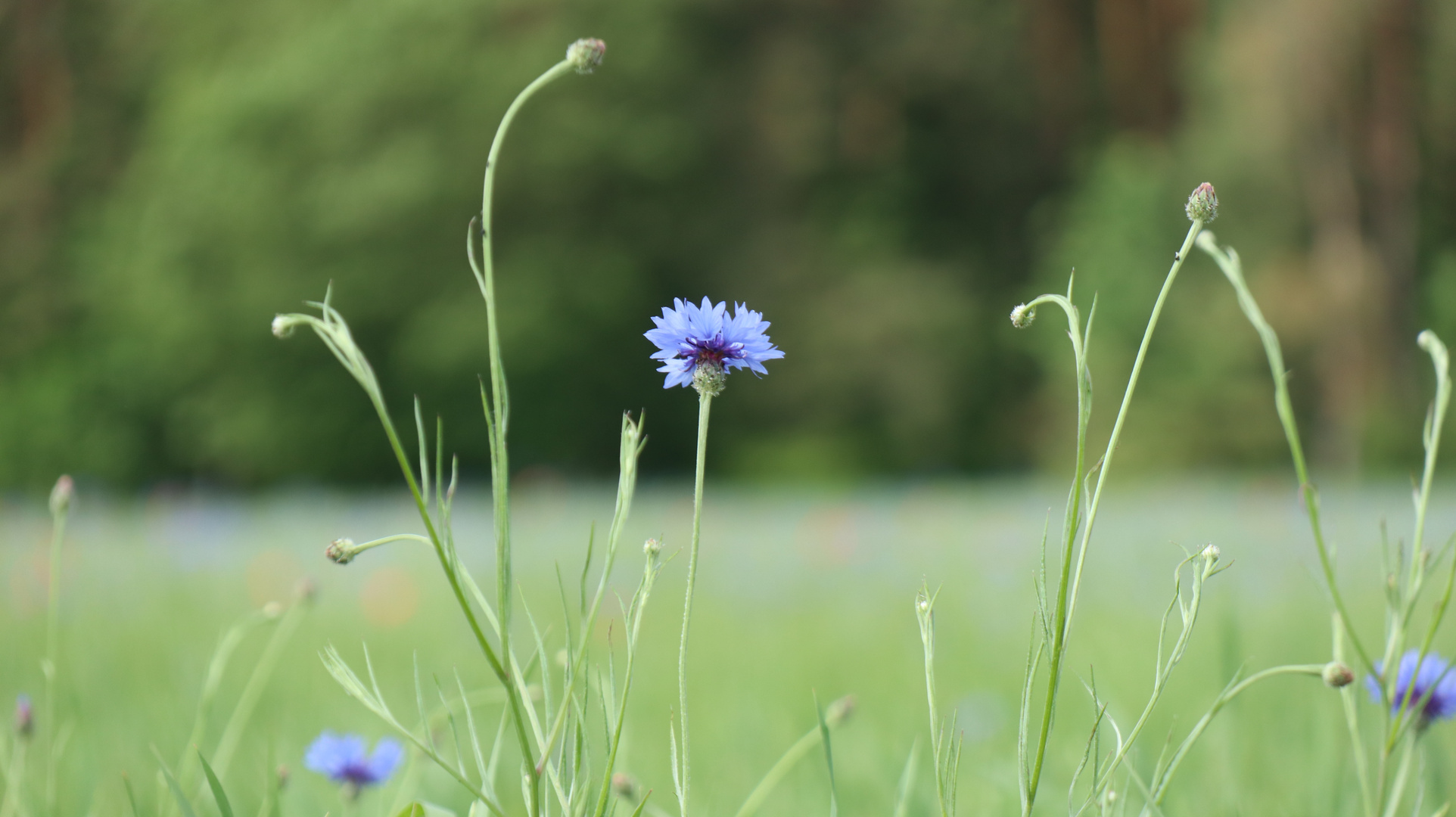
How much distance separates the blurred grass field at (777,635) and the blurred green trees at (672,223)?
20.7 feet

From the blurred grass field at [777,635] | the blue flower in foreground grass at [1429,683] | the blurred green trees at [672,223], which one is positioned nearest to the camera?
the blue flower in foreground grass at [1429,683]

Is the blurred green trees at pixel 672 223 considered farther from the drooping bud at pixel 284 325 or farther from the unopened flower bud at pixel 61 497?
the drooping bud at pixel 284 325

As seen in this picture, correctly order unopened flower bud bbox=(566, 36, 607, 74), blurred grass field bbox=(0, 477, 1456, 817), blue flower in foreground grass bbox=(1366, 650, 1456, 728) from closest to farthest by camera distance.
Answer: unopened flower bud bbox=(566, 36, 607, 74), blue flower in foreground grass bbox=(1366, 650, 1456, 728), blurred grass field bbox=(0, 477, 1456, 817)

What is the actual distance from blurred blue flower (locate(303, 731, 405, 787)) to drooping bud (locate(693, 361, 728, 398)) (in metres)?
0.42

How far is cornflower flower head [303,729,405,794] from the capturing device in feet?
2.47

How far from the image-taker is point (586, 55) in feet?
1.58

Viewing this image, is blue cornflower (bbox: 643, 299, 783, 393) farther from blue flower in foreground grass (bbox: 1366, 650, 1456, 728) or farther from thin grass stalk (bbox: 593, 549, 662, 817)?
blue flower in foreground grass (bbox: 1366, 650, 1456, 728)

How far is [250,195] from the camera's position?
11375 millimetres

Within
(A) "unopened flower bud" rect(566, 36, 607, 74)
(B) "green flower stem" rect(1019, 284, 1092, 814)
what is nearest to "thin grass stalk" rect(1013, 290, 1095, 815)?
(B) "green flower stem" rect(1019, 284, 1092, 814)

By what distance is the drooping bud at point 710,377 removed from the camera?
534 millimetres

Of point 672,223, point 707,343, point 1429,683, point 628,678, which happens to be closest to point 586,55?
point 707,343

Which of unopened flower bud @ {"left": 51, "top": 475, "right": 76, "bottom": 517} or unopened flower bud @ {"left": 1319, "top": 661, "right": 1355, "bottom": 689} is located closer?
unopened flower bud @ {"left": 1319, "top": 661, "right": 1355, "bottom": 689}

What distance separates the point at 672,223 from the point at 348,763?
12573 mm

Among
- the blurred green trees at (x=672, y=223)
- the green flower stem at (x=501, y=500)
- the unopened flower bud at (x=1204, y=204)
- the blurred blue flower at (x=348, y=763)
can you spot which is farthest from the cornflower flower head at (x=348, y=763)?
the blurred green trees at (x=672, y=223)
